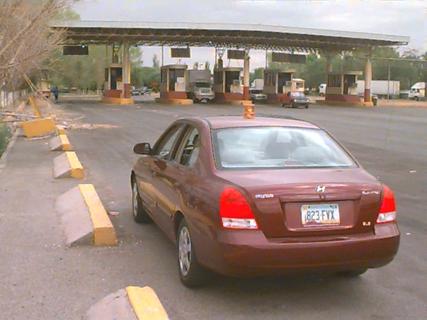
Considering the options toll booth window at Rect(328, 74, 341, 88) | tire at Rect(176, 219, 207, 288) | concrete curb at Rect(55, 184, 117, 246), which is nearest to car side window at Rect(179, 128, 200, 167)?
tire at Rect(176, 219, 207, 288)

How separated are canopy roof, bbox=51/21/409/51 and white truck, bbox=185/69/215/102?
3252mm

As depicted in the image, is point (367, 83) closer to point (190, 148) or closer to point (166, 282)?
point (190, 148)

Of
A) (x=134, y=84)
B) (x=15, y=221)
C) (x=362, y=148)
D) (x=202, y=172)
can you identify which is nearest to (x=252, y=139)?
(x=202, y=172)

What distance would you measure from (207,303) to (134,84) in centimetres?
14714

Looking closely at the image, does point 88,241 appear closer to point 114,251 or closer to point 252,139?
point 114,251

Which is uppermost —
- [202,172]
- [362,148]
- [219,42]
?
[219,42]

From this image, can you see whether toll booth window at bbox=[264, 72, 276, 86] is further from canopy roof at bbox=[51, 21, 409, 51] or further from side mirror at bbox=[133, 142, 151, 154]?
side mirror at bbox=[133, 142, 151, 154]

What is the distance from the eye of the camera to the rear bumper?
188 inches

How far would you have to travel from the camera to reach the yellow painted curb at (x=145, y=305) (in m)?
4.27

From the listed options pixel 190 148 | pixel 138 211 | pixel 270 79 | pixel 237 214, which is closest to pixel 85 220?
pixel 138 211

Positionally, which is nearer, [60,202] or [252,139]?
[252,139]

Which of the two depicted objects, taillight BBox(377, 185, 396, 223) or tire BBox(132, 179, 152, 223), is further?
tire BBox(132, 179, 152, 223)

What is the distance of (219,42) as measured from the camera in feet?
216

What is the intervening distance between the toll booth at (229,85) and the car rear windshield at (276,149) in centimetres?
5768
